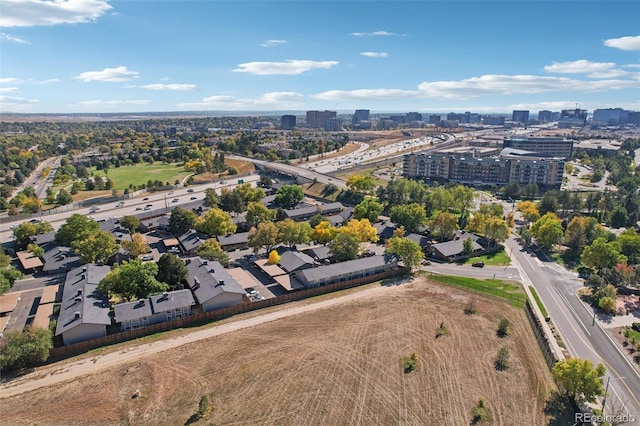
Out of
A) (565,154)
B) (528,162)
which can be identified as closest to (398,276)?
(528,162)

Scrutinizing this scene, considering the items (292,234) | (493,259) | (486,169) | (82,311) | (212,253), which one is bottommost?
(493,259)

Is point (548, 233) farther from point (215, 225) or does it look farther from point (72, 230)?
point (72, 230)

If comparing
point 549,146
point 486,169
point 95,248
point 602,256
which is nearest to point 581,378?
point 602,256

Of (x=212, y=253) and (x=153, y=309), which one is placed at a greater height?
(x=212, y=253)

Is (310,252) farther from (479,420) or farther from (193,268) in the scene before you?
(479,420)

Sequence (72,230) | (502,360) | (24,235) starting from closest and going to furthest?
(502,360) → (72,230) → (24,235)

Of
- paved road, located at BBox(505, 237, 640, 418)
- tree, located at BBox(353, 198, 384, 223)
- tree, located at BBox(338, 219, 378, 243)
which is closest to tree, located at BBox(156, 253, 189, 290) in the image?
tree, located at BBox(338, 219, 378, 243)
